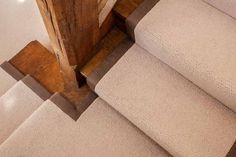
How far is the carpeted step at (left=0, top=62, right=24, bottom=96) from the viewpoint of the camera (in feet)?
6.83

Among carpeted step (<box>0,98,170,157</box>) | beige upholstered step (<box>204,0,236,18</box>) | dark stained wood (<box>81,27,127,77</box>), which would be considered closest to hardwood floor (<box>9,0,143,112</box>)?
dark stained wood (<box>81,27,127,77</box>)

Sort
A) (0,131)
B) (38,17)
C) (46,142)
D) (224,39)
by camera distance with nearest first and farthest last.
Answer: (224,39)
(46,142)
(0,131)
(38,17)

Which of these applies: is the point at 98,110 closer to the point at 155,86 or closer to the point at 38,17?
the point at 155,86

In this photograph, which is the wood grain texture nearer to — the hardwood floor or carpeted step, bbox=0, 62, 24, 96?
the hardwood floor

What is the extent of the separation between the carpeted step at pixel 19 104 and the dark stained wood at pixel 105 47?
0.36 m

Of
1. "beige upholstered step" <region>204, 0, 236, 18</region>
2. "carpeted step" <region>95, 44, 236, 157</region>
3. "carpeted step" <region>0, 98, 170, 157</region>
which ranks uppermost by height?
"beige upholstered step" <region>204, 0, 236, 18</region>

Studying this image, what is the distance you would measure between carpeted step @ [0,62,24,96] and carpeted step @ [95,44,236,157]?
27.5 inches

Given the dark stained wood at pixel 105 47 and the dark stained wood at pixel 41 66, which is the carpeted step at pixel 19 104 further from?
the dark stained wood at pixel 105 47

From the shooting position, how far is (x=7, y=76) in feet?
7.13

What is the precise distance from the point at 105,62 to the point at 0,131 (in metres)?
0.83

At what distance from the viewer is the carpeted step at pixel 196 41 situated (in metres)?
1.50

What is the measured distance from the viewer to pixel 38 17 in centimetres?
255

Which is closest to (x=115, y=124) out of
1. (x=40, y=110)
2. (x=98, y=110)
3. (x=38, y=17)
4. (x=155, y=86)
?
(x=98, y=110)

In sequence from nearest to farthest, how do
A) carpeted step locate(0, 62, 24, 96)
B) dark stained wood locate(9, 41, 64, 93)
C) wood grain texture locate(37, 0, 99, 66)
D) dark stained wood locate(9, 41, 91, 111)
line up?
wood grain texture locate(37, 0, 99, 66)
dark stained wood locate(9, 41, 91, 111)
dark stained wood locate(9, 41, 64, 93)
carpeted step locate(0, 62, 24, 96)
